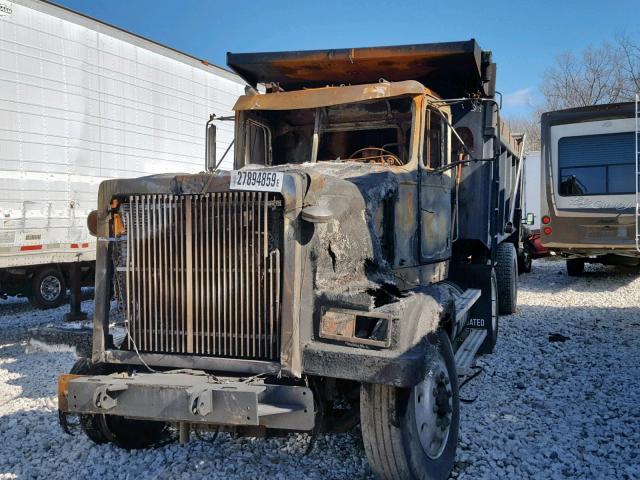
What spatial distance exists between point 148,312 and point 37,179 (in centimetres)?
539

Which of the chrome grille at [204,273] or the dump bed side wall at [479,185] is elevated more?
the dump bed side wall at [479,185]

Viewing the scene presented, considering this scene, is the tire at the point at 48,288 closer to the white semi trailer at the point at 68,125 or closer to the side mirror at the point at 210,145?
the white semi trailer at the point at 68,125

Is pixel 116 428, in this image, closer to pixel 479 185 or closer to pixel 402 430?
pixel 402 430

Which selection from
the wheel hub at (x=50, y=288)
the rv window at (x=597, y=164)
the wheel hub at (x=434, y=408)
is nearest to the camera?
the wheel hub at (x=434, y=408)

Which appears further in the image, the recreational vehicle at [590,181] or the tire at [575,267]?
the tire at [575,267]

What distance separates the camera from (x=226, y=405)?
3.29m

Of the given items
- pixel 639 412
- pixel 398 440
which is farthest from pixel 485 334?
pixel 398 440

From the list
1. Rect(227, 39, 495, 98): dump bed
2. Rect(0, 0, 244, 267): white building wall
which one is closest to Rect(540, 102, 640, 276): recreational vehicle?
Rect(227, 39, 495, 98): dump bed

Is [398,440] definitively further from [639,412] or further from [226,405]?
Answer: [639,412]

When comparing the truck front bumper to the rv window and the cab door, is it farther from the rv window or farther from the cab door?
the rv window

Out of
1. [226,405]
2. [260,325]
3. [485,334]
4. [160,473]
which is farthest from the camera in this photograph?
[485,334]

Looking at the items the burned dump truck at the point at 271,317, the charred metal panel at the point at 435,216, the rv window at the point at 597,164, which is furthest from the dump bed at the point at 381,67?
the rv window at the point at 597,164

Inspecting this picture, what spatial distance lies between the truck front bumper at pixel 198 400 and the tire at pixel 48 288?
6907 mm

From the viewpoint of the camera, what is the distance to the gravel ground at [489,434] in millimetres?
4129
